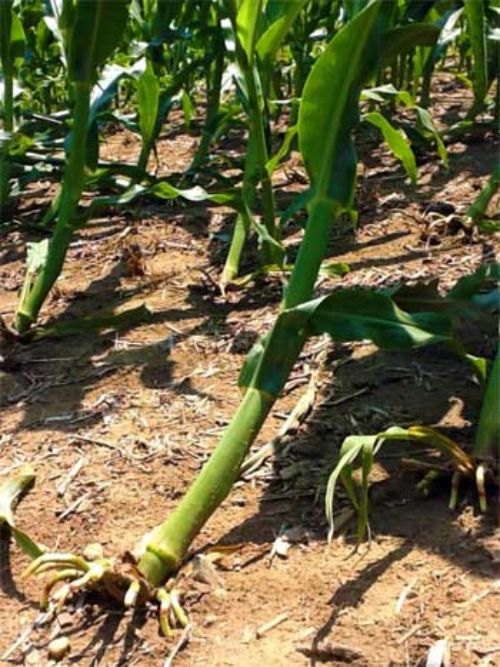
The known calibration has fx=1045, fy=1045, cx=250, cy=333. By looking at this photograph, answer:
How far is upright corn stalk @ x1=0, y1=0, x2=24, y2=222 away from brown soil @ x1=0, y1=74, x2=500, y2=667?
0.43 metres

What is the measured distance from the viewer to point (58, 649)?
5.99 feet

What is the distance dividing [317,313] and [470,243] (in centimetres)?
145

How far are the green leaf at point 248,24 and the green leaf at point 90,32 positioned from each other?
0.33 meters

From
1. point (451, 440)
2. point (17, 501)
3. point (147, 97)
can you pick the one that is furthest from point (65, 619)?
point (147, 97)

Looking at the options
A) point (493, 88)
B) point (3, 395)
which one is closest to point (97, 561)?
point (3, 395)

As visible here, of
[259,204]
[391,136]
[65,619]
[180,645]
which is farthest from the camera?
[259,204]

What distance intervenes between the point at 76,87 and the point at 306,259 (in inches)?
44.4

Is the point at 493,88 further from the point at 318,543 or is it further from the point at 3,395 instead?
the point at 318,543

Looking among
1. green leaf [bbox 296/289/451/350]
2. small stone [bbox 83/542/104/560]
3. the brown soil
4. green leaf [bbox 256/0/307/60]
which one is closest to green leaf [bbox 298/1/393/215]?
green leaf [bbox 296/289/451/350]

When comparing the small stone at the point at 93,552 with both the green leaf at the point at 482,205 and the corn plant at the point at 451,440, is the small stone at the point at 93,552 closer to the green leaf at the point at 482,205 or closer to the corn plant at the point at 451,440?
the corn plant at the point at 451,440

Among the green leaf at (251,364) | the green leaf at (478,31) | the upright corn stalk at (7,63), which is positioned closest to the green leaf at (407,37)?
the green leaf at (251,364)

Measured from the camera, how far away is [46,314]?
3.30m

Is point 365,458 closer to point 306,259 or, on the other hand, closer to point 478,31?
point 306,259

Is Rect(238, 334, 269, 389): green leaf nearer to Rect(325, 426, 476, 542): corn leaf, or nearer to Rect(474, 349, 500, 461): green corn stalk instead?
Rect(325, 426, 476, 542): corn leaf
